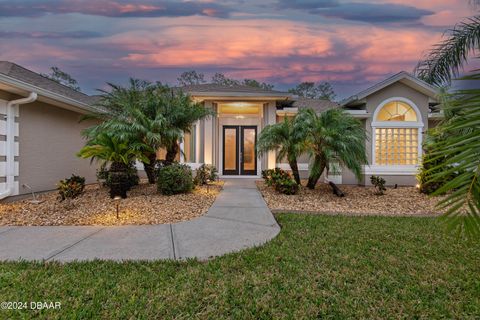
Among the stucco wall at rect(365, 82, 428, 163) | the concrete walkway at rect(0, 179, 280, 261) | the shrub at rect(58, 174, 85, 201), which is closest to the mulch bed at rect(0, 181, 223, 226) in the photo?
the shrub at rect(58, 174, 85, 201)

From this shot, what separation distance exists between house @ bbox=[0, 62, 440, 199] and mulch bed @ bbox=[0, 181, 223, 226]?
1.51 meters

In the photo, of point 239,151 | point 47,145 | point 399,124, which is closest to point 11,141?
point 47,145

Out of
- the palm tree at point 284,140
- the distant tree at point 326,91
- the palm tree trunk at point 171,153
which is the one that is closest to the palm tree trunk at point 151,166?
the palm tree trunk at point 171,153

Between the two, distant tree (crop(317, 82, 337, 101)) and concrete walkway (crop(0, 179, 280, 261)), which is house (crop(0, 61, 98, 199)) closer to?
concrete walkway (crop(0, 179, 280, 261))

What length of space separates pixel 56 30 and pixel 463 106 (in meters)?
15.3

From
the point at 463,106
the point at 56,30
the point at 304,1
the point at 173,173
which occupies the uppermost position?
the point at 56,30

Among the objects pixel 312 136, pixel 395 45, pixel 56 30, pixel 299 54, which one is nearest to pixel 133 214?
pixel 312 136

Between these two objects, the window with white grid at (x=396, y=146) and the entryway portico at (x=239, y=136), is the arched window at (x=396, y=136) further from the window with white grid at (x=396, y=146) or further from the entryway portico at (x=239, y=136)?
the entryway portico at (x=239, y=136)

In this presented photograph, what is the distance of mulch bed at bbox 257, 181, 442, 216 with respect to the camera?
24.1 feet

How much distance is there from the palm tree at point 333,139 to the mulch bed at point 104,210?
390cm

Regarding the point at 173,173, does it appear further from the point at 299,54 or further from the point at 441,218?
the point at 299,54

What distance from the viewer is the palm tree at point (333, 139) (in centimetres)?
882

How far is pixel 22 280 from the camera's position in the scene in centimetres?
319

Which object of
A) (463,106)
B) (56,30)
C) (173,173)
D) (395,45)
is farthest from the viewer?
(56,30)
